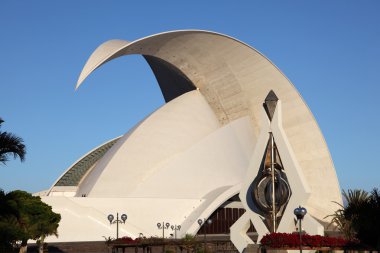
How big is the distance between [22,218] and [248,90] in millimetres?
20960

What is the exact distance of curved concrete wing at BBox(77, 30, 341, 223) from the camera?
37.1 meters

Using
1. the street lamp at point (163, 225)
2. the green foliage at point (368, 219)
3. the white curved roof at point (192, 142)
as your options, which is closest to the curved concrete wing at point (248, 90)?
the white curved roof at point (192, 142)

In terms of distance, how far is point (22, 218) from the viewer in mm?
21281

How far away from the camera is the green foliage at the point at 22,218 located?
55.4 ft

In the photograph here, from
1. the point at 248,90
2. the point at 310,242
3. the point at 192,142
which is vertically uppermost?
the point at 248,90

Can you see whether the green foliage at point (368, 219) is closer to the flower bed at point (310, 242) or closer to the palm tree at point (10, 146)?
the flower bed at point (310, 242)

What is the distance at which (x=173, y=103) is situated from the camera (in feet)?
126

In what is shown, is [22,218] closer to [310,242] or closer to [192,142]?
[310,242]

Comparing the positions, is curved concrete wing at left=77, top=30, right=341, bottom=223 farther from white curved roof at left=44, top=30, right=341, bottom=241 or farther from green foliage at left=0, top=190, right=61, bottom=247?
green foliage at left=0, top=190, right=61, bottom=247

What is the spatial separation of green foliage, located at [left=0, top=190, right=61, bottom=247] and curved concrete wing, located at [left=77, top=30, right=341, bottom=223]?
14392mm

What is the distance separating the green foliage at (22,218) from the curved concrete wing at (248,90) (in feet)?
47.2

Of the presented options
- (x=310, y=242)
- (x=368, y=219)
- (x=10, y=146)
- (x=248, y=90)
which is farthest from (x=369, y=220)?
(x=248, y=90)

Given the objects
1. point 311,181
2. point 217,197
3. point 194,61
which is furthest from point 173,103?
point 311,181

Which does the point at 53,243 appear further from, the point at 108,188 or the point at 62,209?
the point at 108,188
